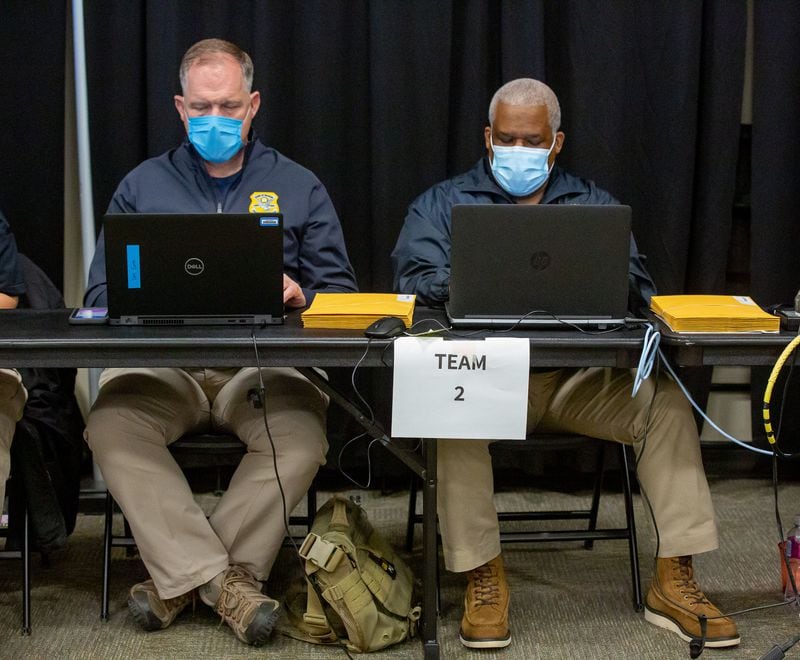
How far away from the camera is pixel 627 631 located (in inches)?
89.5

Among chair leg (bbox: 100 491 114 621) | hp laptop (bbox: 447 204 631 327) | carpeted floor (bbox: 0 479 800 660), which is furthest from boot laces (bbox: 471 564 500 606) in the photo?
chair leg (bbox: 100 491 114 621)

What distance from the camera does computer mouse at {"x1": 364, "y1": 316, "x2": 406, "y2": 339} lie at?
1919mm

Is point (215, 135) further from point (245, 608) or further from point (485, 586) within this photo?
point (485, 586)

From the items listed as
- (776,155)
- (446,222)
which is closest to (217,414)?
(446,222)

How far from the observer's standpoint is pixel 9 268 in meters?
2.50

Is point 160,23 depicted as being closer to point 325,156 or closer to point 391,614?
point 325,156

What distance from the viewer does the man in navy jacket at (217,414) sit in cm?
222

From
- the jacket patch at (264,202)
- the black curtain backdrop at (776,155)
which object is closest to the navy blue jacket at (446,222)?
the jacket patch at (264,202)

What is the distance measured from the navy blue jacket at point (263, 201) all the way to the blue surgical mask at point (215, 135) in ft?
0.29

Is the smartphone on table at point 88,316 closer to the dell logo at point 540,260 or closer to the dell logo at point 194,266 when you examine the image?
the dell logo at point 194,266

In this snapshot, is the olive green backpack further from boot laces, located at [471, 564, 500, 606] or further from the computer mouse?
the computer mouse

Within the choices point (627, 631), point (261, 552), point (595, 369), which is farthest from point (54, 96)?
point (627, 631)

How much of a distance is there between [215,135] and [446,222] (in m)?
0.62

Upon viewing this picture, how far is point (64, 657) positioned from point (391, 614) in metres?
0.69
